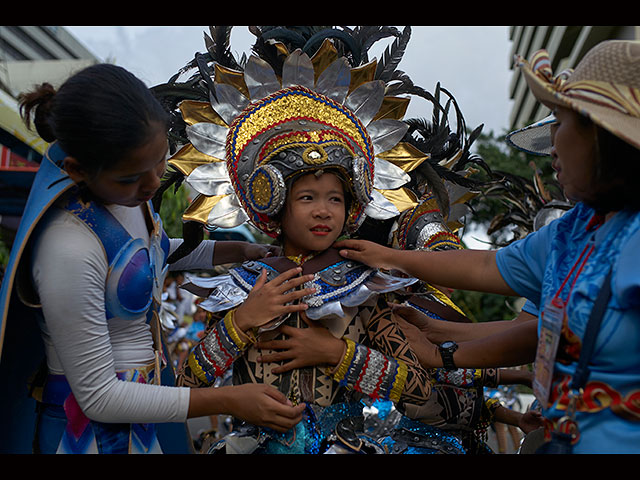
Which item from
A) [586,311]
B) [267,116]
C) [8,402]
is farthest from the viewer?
[267,116]

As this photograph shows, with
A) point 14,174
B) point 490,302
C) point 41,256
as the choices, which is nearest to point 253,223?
point 41,256

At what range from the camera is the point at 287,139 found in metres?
2.51

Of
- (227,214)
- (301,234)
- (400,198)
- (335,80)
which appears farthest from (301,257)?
(335,80)

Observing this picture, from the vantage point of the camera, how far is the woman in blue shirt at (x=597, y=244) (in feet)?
4.97

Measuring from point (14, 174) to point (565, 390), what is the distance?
240 inches

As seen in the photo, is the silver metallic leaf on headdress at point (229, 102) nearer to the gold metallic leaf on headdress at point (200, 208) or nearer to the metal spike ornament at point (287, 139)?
the metal spike ornament at point (287, 139)

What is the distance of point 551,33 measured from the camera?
25.7 m

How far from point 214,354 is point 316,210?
0.76m

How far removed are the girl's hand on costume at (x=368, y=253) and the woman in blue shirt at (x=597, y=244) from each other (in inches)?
28.7

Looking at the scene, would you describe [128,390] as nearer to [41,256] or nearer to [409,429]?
[41,256]

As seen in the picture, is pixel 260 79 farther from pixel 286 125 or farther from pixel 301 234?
pixel 301 234

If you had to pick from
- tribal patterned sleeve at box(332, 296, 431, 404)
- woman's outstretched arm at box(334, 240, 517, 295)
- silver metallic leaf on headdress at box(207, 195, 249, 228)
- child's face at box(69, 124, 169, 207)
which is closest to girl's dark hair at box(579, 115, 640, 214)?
woman's outstretched arm at box(334, 240, 517, 295)

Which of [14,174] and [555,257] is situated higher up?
[555,257]

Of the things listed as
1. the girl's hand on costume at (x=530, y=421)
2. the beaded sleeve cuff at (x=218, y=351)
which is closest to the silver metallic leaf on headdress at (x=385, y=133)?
the beaded sleeve cuff at (x=218, y=351)
